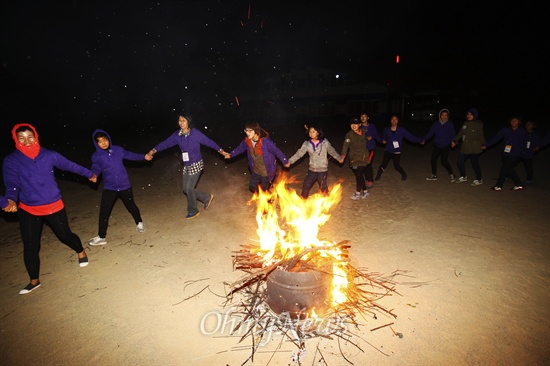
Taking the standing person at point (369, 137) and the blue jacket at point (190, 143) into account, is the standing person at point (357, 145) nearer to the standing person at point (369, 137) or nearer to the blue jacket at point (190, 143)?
the standing person at point (369, 137)

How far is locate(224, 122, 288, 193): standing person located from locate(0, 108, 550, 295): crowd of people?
23 millimetres

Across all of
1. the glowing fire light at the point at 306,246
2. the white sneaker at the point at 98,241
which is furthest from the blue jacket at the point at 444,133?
the white sneaker at the point at 98,241

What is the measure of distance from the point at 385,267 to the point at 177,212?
5.52m

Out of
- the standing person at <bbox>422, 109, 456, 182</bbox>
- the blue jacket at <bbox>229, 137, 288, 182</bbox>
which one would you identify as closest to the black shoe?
the blue jacket at <bbox>229, 137, 288, 182</bbox>

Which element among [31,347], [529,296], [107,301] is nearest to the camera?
[31,347]

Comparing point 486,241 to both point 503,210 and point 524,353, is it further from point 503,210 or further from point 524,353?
point 524,353

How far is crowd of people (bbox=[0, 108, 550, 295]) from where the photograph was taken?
4.73 m

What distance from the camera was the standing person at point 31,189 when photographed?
4.61 metres

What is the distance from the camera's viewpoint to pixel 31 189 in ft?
15.5

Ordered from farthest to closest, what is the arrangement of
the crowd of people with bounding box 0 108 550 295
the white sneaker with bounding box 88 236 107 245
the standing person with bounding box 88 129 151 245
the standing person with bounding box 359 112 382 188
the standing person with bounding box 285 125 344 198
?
the standing person with bounding box 359 112 382 188, the standing person with bounding box 285 125 344 198, the white sneaker with bounding box 88 236 107 245, the standing person with bounding box 88 129 151 245, the crowd of people with bounding box 0 108 550 295

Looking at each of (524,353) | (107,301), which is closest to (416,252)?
(524,353)

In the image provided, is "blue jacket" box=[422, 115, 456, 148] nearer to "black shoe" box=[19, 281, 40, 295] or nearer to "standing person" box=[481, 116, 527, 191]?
"standing person" box=[481, 116, 527, 191]

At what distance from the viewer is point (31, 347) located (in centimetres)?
389

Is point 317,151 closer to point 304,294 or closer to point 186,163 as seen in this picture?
point 186,163
